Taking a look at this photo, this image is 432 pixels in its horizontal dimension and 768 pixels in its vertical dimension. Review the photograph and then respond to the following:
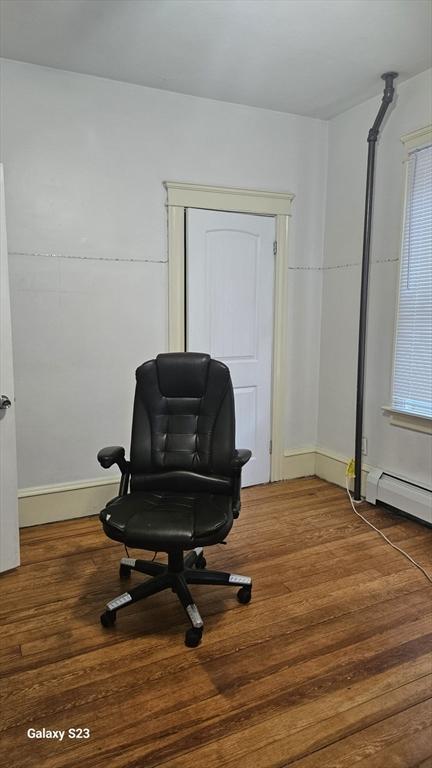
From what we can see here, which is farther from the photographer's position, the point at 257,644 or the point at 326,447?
the point at 326,447

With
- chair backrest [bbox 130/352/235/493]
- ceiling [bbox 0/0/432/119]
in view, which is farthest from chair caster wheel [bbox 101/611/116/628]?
ceiling [bbox 0/0/432/119]

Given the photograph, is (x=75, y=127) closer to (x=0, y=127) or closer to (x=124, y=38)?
(x=0, y=127)

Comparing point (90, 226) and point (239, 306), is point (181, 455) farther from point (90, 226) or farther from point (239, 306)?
point (90, 226)

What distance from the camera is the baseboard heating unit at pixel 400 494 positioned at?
9.79 feet

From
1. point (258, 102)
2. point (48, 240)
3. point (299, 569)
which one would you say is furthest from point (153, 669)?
point (258, 102)

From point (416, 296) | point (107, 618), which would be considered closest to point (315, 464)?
point (416, 296)

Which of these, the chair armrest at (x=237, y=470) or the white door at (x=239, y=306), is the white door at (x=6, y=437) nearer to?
the chair armrest at (x=237, y=470)

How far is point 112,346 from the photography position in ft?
10.4

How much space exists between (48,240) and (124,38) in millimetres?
1138

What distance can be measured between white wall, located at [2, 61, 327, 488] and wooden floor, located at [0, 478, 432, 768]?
758mm

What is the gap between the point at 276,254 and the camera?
3580 mm

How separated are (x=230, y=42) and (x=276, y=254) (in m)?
1.39

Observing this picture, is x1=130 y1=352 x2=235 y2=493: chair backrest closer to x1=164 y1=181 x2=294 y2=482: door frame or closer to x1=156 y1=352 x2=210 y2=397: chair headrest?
x1=156 y1=352 x2=210 y2=397: chair headrest

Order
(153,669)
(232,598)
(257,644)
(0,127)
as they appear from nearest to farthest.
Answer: (153,669)
(257,644)
(232,598)
(0,127)
